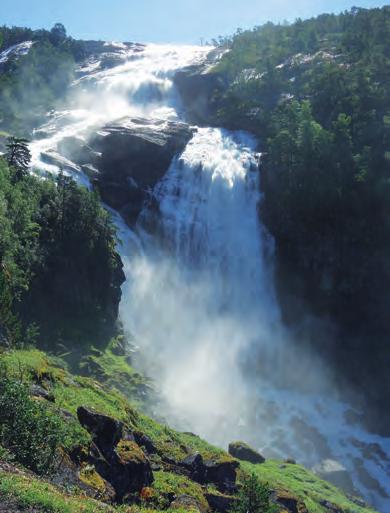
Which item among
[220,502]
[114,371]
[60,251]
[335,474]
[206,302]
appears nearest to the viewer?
[220,502]

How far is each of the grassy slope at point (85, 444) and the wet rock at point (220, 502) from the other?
13.5 inches

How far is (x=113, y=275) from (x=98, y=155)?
2229 cm

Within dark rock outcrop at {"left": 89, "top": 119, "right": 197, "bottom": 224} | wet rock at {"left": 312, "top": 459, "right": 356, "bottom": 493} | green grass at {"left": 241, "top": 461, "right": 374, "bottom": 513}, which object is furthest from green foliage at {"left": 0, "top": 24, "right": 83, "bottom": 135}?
green grass at {"left": 241, "top": 461, "right": 374, "bottom": 513}

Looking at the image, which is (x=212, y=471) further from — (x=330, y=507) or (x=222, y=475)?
(x=330, y=507)

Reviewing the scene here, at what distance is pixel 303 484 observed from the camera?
30.9 meters

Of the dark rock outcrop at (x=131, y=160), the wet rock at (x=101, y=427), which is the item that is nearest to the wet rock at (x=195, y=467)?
the wet rock at (x=101, y=427)

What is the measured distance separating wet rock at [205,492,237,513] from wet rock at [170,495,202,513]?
1454mm

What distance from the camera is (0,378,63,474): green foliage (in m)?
12.5

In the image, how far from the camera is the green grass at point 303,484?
26.8 m

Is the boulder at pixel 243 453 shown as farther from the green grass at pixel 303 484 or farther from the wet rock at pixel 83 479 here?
the wet rock at pixel 83 479

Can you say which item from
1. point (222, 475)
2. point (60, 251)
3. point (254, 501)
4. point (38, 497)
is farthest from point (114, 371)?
point (38, 497)

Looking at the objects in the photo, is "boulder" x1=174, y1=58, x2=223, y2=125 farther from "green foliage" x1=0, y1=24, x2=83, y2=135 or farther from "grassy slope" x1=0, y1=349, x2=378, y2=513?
"grassy slope" x1=0, y1=349, x2=378, y2=513

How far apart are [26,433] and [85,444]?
7.49 feet

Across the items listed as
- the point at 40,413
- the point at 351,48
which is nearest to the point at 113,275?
the point at 40,413
